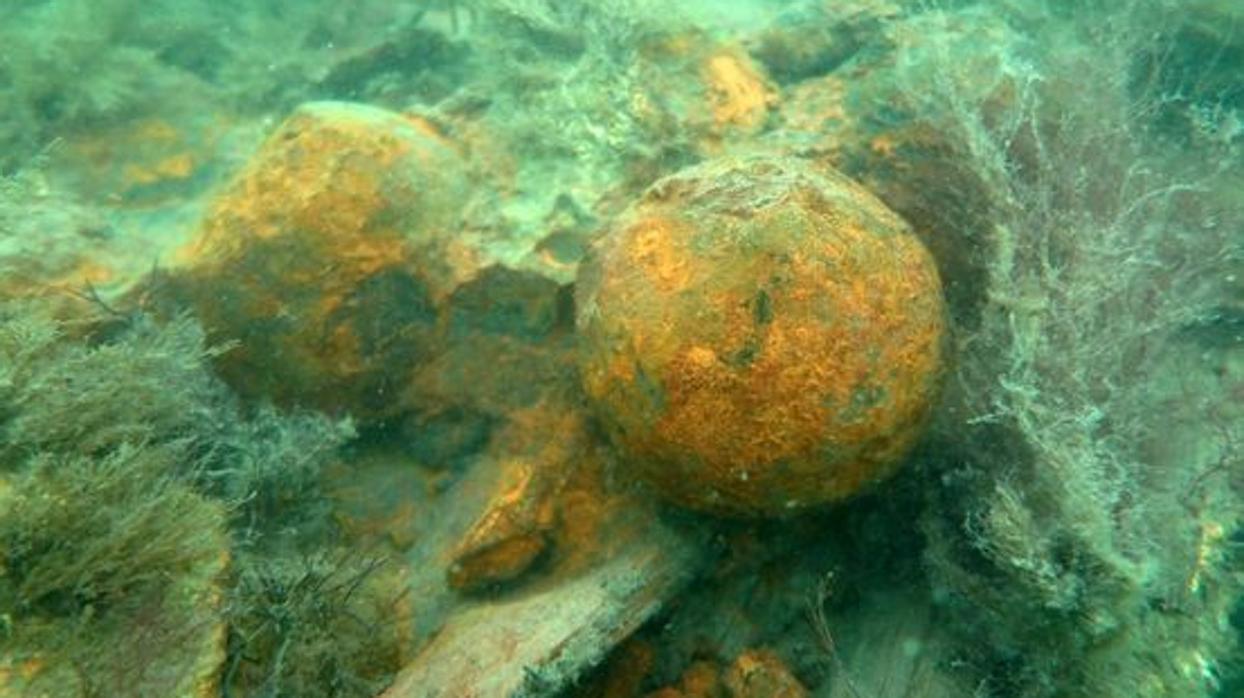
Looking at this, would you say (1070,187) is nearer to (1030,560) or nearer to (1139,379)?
(1139,379)

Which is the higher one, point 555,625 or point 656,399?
point 656,399

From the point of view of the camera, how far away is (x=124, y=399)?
3961mm

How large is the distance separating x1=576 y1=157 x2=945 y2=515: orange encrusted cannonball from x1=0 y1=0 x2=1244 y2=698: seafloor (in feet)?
0.05

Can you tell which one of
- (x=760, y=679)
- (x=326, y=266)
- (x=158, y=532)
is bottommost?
(x=760, y=679)

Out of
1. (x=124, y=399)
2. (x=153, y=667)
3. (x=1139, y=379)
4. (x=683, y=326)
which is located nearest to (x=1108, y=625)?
(x=1139, y=379)

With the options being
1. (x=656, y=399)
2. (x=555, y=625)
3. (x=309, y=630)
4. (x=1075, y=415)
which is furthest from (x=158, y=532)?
(x=1075, y=415)

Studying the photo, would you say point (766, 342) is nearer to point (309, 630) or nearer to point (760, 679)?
point (760, 679)

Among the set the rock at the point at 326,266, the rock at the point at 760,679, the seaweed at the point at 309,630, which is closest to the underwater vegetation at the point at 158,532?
the seaweed at the point at 309,630

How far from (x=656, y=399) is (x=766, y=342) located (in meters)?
0.50

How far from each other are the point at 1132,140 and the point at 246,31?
30.7 ft

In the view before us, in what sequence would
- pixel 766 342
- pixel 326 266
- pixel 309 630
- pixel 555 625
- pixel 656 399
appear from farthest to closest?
pixel 326 266 → pixel 309 630 → pixel 555 625 → pixel 656 399 → pixel 766 342

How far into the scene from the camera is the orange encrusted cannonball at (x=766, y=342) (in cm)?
313

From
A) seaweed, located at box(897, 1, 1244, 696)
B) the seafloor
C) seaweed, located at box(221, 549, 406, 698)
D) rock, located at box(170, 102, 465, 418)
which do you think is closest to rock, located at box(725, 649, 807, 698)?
the seafloor

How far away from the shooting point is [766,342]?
3115 millimetres
